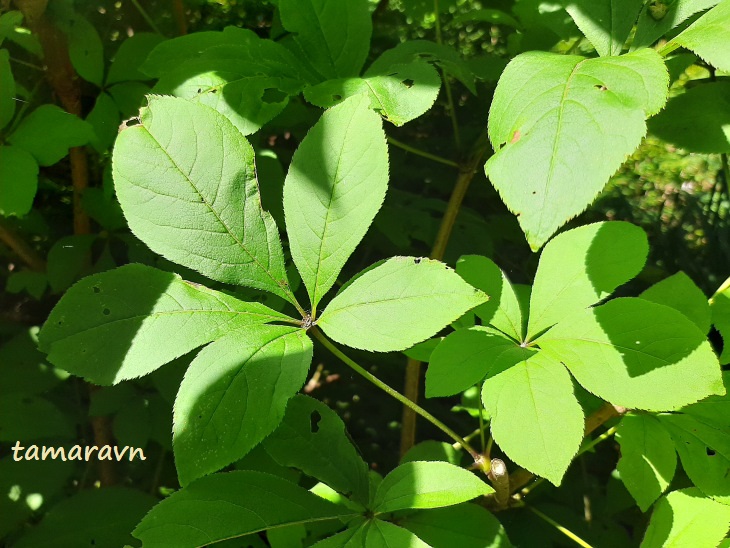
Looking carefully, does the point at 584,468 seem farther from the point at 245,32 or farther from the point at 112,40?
the point at 112,40

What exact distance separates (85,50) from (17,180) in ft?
1.18

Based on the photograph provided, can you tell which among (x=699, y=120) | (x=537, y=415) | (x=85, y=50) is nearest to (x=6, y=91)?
(x=85, y=50)

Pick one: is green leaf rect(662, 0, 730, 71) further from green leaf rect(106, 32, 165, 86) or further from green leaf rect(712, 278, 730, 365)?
green leaf rect(106, 32, 165, 86)

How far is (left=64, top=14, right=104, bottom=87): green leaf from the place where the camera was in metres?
1.36

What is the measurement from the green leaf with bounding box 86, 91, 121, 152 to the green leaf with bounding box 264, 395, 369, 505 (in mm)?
688

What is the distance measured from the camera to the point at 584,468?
1453 millimetres

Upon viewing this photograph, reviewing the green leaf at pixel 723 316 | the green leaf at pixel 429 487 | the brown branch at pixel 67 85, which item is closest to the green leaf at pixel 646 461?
the green leaf at pixel 723 316

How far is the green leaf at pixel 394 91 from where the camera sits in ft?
3.29

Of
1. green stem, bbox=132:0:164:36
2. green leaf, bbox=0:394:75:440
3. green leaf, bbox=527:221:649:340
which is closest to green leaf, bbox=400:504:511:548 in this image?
green leaf, bbox=527:221:649:340

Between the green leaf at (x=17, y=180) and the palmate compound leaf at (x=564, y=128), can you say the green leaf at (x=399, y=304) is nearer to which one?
the palmate compound leaf at (x=564, y=128)

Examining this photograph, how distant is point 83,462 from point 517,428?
3.38 feet

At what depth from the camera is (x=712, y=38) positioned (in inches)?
32.6

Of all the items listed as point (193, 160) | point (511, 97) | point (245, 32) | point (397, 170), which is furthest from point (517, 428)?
point (397, 170)

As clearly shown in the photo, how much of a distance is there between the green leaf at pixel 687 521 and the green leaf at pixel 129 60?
48.7 inches
